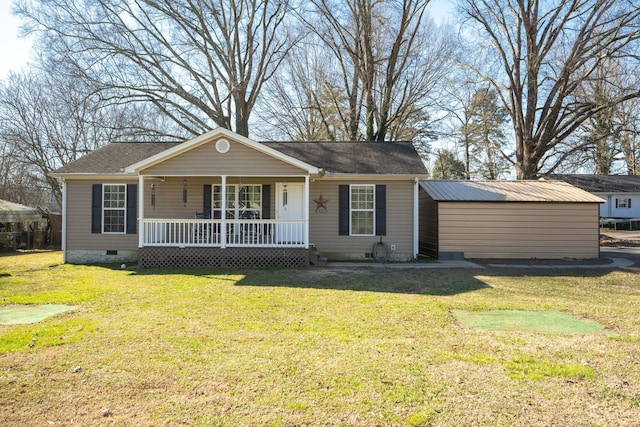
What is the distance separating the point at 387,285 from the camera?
9375 millimetres

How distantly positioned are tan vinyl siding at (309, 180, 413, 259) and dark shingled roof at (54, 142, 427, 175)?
496mm

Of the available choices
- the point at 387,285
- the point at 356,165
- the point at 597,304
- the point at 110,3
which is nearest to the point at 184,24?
the point at 110,3

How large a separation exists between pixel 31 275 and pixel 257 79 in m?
15.5

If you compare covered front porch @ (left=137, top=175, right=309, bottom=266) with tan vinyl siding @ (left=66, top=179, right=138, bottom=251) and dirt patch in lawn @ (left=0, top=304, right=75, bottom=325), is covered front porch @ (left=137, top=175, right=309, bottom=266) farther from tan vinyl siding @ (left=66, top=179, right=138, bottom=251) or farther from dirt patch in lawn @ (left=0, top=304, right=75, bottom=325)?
dirt patch in lawn @ (left=0, top=304, right=75, bottom=325)

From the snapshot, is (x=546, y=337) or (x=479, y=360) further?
(x=546, y=337)

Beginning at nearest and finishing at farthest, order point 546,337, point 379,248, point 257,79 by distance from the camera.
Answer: point 546,337 < point 379,248 < point 257,79

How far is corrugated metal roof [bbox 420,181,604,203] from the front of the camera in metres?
14.4

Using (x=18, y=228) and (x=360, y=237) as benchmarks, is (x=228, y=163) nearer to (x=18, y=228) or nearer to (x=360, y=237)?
(x=360, y=237)

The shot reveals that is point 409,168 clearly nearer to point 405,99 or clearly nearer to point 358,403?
point 358,403

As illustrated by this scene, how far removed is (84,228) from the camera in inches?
557

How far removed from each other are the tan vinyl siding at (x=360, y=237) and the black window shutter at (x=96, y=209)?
698 centimetres

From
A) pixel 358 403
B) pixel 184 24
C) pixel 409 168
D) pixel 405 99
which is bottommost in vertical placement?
pixel 358 403

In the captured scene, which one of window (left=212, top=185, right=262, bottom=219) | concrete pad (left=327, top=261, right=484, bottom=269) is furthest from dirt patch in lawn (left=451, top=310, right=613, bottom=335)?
window (left=212, top=185, right=262, bottom=219)

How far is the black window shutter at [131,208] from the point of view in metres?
14.0
